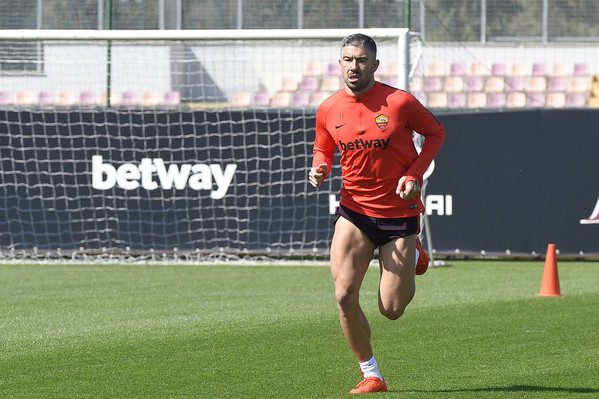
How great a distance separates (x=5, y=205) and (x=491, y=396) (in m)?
11.4

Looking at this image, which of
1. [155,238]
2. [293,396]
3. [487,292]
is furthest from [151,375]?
[155,238]

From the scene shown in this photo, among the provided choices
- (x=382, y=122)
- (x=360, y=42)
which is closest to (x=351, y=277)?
(x=382, y=122)

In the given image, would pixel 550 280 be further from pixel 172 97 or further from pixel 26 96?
pixel 26 96

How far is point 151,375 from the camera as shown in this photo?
266 inches

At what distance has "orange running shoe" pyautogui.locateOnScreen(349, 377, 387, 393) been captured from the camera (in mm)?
6188

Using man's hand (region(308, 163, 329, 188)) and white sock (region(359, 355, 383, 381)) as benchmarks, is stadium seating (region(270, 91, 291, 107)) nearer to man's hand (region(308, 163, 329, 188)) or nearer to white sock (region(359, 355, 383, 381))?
man's hand (region(308, 163, 329, 188))

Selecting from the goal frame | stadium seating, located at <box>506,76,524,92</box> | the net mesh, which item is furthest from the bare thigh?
stadium seating, located at <box>506,76,524,92</box>

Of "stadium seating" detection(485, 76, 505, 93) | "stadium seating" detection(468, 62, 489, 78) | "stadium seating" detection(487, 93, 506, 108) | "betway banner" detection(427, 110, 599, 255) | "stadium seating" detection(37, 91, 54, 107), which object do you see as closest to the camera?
"betway banner" detection(427, 110, 599, 255)

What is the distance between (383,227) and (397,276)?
0.29 metres

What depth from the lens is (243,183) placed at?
15.8 meters

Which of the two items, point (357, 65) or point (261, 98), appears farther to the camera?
point (261, 98)

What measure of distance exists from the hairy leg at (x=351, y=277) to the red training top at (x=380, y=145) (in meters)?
0.17

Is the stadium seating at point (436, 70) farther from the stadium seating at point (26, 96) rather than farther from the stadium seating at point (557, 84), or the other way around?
the stadium seating at point (26, 96)

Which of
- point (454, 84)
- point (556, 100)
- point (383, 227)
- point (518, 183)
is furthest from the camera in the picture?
point (556, 100)
